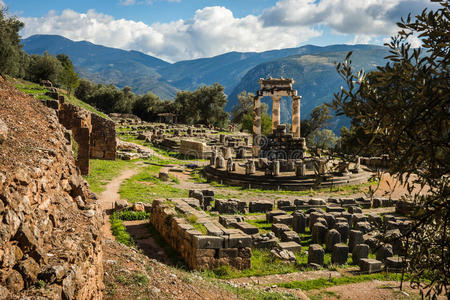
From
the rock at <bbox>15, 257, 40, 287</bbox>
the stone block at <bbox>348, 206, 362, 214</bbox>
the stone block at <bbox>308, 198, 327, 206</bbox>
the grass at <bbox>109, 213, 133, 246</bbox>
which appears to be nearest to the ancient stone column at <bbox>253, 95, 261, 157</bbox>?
the stone block at <bbox>308, 198, 327, 206</bbox>

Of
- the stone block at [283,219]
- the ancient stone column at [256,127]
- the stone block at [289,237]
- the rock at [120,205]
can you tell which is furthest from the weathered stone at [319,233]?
the ancient stone column at [256,127]

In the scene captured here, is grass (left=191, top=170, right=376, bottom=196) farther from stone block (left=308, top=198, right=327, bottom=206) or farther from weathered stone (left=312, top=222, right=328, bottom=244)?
weathered stone (left=312, top=222, right=328, bottom=244)

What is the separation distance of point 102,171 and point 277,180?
1085cm

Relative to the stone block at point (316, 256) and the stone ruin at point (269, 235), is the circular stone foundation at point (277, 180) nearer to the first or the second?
the stone ruin at point (269, 235)

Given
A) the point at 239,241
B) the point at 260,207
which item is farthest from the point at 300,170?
the point at 239,241

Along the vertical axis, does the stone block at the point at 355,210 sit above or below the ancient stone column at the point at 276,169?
below

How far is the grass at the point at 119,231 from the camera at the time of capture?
11562 millimetres

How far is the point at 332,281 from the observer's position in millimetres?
10125

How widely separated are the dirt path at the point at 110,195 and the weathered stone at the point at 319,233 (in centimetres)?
712

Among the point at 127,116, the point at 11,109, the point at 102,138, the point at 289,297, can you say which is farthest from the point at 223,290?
the point at 127,116

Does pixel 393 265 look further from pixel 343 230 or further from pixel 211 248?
pixel 211 248

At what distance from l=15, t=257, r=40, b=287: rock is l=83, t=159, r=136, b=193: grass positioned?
14.1 metres

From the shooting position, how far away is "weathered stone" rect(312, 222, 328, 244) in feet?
44.5

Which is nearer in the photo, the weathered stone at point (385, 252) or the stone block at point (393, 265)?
the stone block at point (393, 265)
